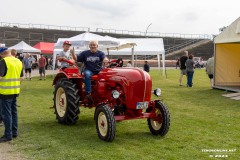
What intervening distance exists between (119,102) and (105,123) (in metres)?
0.57

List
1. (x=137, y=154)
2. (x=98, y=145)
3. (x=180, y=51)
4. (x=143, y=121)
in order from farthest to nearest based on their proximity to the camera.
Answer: (x=180, y=51) → (x=143, y=121) → (x=98, y=145) → (x=137, y=154)

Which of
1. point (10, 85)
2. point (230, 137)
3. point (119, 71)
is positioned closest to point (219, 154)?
point (230, 137)

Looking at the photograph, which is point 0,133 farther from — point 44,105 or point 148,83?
point 44,105

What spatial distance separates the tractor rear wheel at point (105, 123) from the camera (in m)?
5.71

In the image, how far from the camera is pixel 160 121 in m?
6.37

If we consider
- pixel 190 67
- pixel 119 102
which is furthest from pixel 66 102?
pixel 190 67

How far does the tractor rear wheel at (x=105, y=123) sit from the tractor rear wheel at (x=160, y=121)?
0.98 metres

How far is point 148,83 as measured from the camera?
20.2 feet

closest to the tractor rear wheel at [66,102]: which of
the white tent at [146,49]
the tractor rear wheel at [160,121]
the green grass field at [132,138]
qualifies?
the green grass field at [132,138]

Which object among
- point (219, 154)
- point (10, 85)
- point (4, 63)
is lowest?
point (219, 154)

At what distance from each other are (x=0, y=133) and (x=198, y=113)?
4898mm

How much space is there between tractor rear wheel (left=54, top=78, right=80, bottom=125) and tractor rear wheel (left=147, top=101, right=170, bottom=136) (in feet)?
5.11

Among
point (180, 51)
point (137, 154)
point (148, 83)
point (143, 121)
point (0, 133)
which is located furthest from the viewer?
point (180, 51)

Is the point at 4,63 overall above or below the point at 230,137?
above
